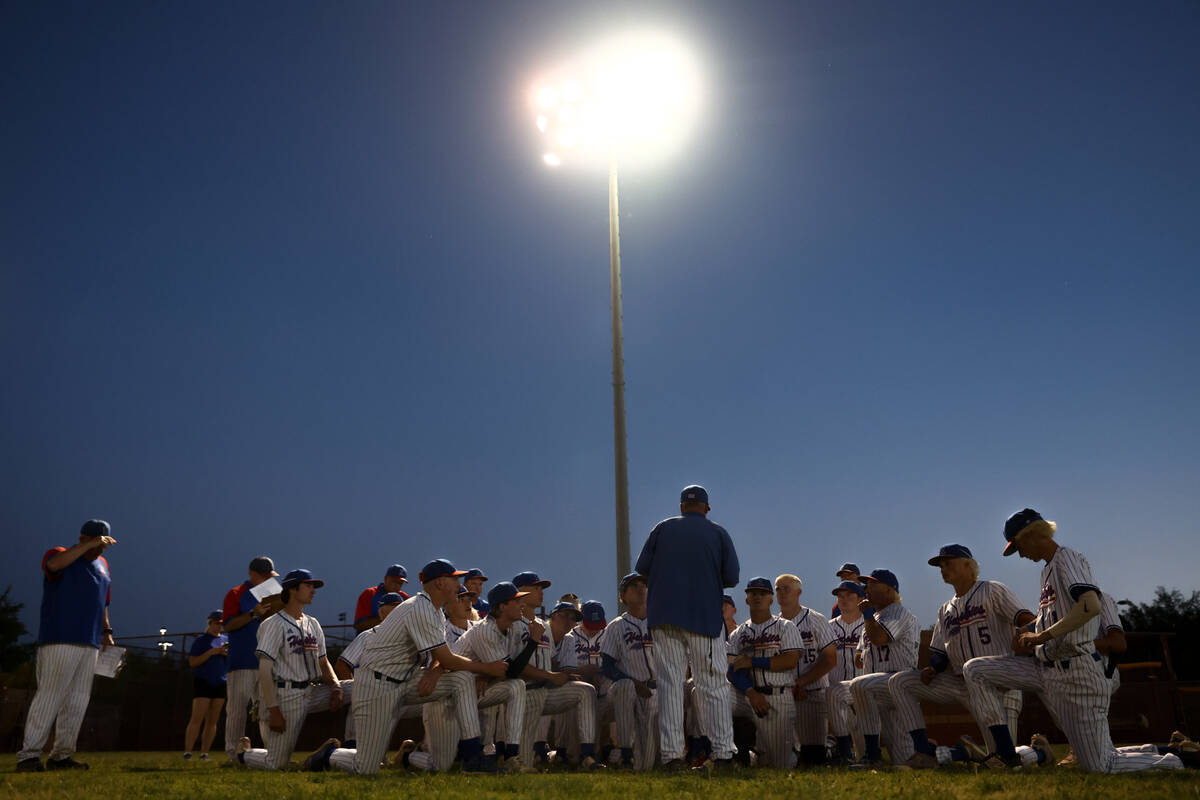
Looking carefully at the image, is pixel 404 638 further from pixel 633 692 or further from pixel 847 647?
pixel 847 647

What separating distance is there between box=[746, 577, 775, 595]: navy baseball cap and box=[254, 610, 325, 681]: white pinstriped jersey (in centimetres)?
442

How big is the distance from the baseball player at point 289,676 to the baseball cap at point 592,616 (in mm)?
3456

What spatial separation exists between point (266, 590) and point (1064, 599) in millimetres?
7467

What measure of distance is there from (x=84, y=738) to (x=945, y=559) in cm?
1896

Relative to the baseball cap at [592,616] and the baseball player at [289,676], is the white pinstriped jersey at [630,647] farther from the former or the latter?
the baseball player at [289,676]

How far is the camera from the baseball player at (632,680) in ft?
28.0

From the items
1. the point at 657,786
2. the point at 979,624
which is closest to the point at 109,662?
the point at 657,786

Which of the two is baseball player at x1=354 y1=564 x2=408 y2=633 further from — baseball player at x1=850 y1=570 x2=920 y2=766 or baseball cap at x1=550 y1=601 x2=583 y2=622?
baseball player at x1=850 y1=570 x2=920 y2=766

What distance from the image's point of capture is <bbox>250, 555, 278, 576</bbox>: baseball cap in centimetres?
907

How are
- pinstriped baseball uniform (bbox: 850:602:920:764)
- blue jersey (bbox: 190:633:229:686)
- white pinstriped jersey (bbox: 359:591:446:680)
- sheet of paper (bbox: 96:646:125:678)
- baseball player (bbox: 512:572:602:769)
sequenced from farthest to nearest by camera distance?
blue jersey (bbox: 190:633:229:686)
baseball player (bbox: 512:572:602:769)
sheet of paper (bbox: 96:646:125:678)
pinstriped baseball uniform (bbox: 850:602:920:764)
white pinstriped jersey (bbox: 359:591:446:680)

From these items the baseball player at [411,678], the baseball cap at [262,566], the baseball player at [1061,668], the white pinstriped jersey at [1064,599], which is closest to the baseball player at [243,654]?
the baseball cap at [262,566]

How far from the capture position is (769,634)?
8.04 m

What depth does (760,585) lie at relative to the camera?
27.8 ft

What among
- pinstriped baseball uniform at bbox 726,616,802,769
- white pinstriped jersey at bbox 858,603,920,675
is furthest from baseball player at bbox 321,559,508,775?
white pinstriped jersey at bbox 858,603,920,675
